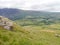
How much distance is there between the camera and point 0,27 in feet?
89.8

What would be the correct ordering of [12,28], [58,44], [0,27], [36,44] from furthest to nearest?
[12,28] → [0,27] → [58,44] → [36,44]

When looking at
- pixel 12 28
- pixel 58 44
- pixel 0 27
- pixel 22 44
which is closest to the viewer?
pixel 22 44

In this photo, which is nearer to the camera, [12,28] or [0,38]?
[0,38]

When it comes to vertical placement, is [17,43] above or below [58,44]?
above

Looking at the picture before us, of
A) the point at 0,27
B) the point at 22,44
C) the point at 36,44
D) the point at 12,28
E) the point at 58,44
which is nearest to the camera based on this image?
the point at 22,44

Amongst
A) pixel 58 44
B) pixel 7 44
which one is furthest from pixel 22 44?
pixel 58 44

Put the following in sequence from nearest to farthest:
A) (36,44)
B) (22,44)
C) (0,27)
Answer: (22,44) → (36,44) → (0,27)

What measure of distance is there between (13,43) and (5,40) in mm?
2525

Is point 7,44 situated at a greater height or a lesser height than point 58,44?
greater

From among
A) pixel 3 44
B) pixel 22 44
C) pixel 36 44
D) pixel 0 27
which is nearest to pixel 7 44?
pixel 3 44

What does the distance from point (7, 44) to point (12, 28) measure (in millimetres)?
12729

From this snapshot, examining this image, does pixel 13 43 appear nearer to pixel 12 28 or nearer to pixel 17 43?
pixel 17 43

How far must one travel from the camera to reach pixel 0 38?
62.5ft

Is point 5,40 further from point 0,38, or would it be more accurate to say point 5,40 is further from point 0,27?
point 0,27
